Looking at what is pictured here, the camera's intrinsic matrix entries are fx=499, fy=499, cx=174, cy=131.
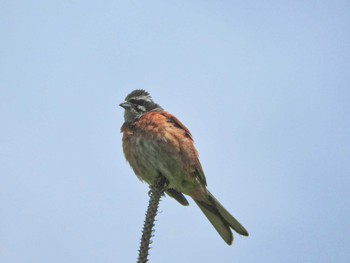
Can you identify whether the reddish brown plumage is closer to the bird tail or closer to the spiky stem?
the bird tail

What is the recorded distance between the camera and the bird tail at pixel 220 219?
6.74m

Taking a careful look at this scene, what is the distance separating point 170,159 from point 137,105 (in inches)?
50.8

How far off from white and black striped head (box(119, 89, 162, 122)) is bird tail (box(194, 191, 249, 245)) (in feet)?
5.05

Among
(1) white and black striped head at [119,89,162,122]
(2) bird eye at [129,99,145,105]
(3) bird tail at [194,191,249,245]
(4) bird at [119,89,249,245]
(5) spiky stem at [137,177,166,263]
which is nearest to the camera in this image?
(5) spiky stem at [137,177,166,263]

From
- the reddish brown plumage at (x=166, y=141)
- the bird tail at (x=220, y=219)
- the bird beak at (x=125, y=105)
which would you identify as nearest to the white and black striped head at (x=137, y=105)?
the bird beak at (x=125, y=105)

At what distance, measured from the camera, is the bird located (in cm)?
649

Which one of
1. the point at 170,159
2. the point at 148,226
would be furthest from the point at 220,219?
the point at 148,226

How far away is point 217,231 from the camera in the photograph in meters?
6.82

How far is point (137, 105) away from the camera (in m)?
7.40

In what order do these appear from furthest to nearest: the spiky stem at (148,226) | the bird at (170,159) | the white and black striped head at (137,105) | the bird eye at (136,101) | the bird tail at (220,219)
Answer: the bird eye at (136,101), the white and black striped head at (137,105), the bird tail at (220,219), the bird at (170,159), the spiky stem at (148,226)

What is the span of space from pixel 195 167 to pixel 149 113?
1.00 metres

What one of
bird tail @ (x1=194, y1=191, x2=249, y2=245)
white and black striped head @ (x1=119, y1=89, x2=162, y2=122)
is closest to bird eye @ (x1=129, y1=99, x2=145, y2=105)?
white and black striped head @ (x1=119, y1=89, x2=162, y2=122)

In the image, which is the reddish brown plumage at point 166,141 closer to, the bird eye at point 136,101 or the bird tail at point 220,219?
the bird tail at point 220,219

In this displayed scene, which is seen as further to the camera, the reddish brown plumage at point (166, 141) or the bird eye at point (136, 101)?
the bird eye at point (136, 101)
